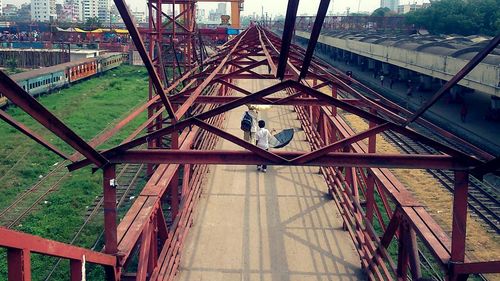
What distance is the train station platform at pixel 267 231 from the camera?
5992 mm

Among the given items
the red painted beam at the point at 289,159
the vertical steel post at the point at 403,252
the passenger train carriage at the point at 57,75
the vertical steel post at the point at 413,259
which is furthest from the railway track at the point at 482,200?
the passenger train carriage at the point at 57,75

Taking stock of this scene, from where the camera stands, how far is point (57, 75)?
31.7 m

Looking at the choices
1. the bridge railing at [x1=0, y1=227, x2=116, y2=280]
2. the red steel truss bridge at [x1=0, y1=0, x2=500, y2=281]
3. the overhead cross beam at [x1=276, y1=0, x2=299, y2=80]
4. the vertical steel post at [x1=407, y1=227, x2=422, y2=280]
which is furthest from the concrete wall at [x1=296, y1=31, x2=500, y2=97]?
the bridge railing at [x1=0, y1=227, x2=116, y2=280]

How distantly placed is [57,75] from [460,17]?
33.5m

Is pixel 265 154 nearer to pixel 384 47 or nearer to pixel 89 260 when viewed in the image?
pixel 89 260

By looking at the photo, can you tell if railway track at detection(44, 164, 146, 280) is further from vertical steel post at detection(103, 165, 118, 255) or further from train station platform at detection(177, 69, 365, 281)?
vertical steel post at detection(103, 165, 118, 255)

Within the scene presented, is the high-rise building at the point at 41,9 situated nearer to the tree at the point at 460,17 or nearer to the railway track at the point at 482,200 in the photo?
the tree at the point at 460,17

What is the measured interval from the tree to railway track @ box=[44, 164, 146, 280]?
3417 centimetres

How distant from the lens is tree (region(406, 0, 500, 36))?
43.1 metres

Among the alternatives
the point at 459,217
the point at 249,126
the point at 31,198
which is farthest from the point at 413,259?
the point at 31,198

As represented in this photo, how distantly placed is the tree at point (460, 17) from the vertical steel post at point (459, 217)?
4064cm

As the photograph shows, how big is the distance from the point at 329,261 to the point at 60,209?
26.1 ft

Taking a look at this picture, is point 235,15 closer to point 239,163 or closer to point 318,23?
point 239,163

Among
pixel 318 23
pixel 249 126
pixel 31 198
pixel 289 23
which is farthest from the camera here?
pixel 31 198
